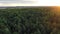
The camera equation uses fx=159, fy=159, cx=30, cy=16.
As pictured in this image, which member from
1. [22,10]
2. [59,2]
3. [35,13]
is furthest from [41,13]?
[59,2]

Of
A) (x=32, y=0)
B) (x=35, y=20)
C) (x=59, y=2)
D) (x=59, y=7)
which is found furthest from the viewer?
A: (x=32, y=0)

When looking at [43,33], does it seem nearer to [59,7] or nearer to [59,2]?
[59,7]

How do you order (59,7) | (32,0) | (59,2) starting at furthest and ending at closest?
(32,0), (59,2), (59,7)

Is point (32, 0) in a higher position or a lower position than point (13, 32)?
higher

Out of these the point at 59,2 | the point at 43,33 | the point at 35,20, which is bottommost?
the point at 43,33
